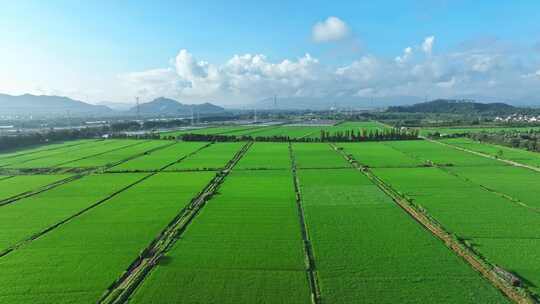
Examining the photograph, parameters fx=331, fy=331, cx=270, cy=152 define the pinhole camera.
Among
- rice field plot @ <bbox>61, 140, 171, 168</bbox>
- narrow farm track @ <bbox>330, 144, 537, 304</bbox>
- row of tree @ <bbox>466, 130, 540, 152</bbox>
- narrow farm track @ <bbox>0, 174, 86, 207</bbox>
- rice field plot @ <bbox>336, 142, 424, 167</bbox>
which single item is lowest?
narrow farm track @ <bbox>330, 144, 537, 304</bbox>

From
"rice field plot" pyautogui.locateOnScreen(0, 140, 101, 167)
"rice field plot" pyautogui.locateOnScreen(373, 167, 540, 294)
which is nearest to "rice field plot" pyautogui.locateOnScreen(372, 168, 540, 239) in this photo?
"rice field plot" pyautogui.locateOnScreen(373, 167, 540, 294)

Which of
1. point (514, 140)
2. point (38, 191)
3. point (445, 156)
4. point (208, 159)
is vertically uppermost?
point (514, 140)

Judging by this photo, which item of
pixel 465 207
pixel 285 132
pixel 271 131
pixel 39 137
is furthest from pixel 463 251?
pixel 39 137

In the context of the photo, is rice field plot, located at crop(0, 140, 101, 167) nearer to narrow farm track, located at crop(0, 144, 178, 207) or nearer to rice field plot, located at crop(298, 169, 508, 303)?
narrow farm track, located at crop(0, 144, 178, 207)

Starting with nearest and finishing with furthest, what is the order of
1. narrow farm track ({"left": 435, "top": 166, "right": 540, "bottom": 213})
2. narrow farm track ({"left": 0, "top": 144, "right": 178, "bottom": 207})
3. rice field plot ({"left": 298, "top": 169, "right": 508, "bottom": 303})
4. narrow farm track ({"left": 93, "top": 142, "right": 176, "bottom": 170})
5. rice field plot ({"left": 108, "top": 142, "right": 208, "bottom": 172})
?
rice field plot ({"left": 298, "top": 169, "right": 508, "bottom": 303}), narrow farm track ({"left": 435, "top": 166, "right": 540, "bottom": 213}), narrow farm track ({"left": 0, "top": 144, "right": 178, "bottom": 207}), rice field plot ({"left": 108, "top": 142, "right": 208, "bottom": 172}), narrow farm track ({"left": 93, "top": 142, "right": 176, "bottom": 170})

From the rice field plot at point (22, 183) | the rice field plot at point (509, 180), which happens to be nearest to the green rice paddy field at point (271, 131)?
the rice field plot at point (509, 180)

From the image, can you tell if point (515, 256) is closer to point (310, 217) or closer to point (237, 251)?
point (310, 217)

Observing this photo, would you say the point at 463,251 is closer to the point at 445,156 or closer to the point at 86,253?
the point at 86,253
